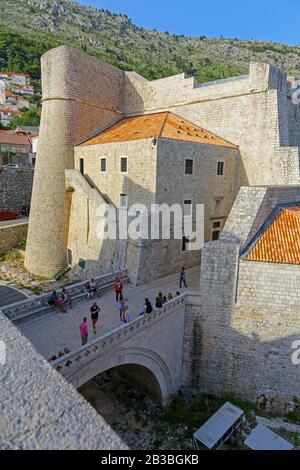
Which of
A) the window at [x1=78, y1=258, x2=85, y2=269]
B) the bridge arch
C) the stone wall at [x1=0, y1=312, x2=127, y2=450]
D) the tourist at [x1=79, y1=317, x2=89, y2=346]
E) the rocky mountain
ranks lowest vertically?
the bridge arch

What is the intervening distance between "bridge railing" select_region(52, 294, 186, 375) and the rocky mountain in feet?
228

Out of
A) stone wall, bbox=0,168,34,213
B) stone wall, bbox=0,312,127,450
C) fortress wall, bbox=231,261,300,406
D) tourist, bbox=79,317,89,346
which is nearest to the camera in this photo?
stone wall, bbox=0,312,127,450

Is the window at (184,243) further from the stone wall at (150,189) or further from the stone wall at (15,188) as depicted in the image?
the stone wall at (15,188)

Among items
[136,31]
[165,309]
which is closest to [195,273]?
[165,309]

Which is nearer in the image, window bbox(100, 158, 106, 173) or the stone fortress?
the stone fortress

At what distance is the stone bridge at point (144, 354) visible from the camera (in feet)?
29.0

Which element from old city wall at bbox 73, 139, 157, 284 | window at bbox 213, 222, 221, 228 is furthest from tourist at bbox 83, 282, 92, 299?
window at bbox 213, 222, 221, 228

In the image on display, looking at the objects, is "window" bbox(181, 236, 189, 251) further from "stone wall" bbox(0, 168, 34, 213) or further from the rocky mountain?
the rocky mountain

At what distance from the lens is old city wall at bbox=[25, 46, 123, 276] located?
20.0 meters

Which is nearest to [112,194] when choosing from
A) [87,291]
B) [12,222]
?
[87,291]

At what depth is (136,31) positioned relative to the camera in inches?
4375

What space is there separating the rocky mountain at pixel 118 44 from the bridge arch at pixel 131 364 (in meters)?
70.6

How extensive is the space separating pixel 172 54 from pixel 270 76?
307 ft

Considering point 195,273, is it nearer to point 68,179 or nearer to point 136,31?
point 68,179
